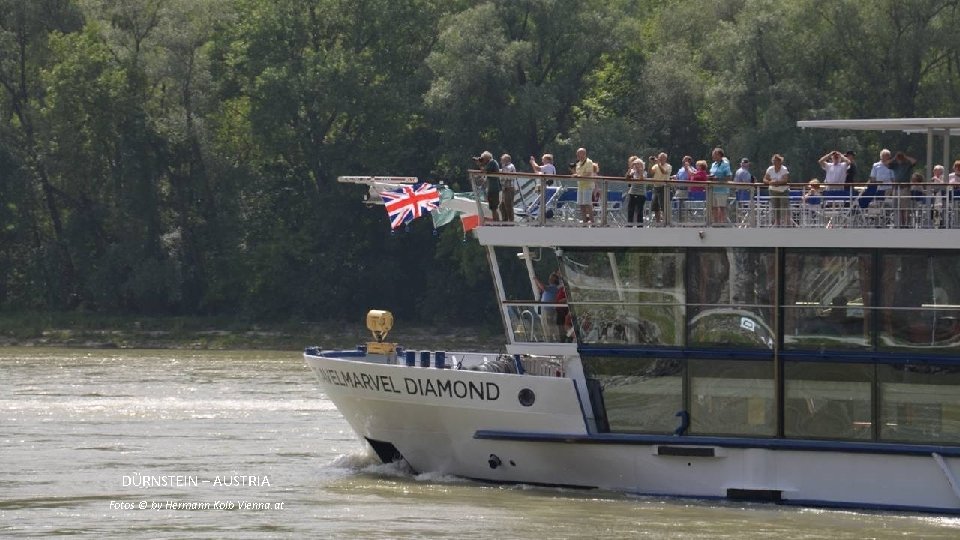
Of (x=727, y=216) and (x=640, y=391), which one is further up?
(x=727, y=216)

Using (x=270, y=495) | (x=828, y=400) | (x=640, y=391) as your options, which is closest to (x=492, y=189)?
(x=640, y=391)

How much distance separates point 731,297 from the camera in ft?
74.1

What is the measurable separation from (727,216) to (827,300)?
1501mm

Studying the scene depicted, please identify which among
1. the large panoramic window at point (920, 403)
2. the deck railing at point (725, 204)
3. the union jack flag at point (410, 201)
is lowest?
the large panoramic window at point (920, 403)

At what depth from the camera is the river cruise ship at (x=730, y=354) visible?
2194 centimetres

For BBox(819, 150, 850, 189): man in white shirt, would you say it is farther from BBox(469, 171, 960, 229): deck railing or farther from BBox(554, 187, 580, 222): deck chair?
BBox(554, 187, 580, 222): deck chair

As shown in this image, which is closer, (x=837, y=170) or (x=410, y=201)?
(x=837, y=170)

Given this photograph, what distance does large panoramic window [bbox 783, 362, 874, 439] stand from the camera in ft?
72.6

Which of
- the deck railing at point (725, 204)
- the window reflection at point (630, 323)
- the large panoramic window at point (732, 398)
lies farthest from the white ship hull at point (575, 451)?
the deck railing at point (725, 204)

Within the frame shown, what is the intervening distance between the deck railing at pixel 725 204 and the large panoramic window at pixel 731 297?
0.40 meters

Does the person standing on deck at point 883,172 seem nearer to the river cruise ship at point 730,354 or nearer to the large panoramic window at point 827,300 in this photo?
the river cruise ship at point 730,354

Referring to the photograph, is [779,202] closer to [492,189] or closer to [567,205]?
[567,205]

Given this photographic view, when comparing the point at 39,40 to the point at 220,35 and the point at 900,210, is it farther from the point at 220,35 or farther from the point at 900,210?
the point at 900,210

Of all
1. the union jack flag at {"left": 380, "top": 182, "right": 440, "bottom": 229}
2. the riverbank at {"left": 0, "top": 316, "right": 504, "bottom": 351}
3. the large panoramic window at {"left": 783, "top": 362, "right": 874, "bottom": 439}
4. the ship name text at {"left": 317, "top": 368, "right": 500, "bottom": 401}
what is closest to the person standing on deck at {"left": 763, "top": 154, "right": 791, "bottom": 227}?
the large panoramic window at {"left": 783, "top": 362, "right": 874, "bottom": 439}
